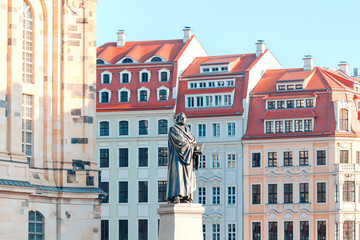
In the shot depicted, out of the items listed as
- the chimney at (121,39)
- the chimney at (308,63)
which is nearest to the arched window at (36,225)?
the chimney at (121,39)

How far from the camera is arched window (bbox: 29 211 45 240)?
53844 millimetres

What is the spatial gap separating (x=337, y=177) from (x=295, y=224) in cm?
494

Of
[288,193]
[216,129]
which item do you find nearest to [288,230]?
[288,193]

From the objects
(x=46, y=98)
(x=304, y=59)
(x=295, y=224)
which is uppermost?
(x=304, y=59)

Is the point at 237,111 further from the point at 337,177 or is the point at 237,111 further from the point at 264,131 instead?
the point at 337,177

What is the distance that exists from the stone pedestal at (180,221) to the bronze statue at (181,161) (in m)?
0.54

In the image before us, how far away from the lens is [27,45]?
55.3 meters

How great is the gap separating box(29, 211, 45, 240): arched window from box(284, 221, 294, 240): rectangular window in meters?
43.1

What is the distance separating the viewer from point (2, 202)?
5081 cm

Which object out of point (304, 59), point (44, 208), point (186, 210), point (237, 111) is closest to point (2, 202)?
point (44, 208)

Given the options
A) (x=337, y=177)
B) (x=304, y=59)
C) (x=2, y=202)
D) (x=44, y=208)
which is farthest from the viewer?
(x=304, y=59)

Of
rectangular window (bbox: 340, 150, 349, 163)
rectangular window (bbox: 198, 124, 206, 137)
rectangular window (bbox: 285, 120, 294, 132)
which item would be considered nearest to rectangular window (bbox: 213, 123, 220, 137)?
rectangular window (bbox: 198, 124, 206, 137)

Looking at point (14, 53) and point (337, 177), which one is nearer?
point (14, 53)

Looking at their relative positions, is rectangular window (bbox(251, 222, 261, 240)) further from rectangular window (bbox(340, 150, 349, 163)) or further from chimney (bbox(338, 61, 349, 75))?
chimney (bbox(338, 61, 349, 75))
